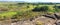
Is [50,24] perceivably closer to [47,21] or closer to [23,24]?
[47,21]

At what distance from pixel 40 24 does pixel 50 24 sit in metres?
1.10

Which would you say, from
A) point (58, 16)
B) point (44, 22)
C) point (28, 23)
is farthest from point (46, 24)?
point (58, 16)

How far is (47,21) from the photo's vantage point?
14039 millimetres

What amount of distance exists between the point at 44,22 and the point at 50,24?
A: 560 millimetres

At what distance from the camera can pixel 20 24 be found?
13.2 m

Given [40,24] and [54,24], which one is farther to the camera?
[54,24]

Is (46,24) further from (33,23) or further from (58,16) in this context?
(58,16)

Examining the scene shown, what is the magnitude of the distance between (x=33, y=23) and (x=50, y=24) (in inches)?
60.2

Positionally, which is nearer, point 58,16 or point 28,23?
point 28,23

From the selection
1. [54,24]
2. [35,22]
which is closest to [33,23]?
[35,22]

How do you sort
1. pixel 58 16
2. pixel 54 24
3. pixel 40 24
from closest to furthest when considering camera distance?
pixel 40 24 → pixel 54 24 → pixel 58 16

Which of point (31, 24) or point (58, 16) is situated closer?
point (31, 24)

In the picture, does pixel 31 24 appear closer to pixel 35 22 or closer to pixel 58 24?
pixel 35 22

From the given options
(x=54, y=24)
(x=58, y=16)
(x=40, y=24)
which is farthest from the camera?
(x=58, y=16)
